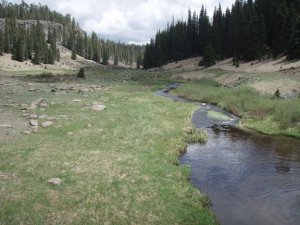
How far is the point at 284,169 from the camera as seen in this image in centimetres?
2402

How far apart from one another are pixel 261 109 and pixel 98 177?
27.0 meters

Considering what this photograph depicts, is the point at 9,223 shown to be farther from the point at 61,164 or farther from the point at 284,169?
the point at 284,169

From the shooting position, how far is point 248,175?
75.0 ft

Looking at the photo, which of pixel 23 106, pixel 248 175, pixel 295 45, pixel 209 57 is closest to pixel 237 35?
pixel 209 57

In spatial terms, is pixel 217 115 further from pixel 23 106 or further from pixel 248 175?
pixel 23 106

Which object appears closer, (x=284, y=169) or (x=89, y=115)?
(x=284, y=169)

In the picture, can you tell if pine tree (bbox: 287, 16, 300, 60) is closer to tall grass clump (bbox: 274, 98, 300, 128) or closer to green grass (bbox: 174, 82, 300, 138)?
green grass (bbox: 174, 82, 300, 138)

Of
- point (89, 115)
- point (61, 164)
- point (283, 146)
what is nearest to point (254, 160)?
point (283, 146)

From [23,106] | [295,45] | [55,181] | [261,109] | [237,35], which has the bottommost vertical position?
[55,181]

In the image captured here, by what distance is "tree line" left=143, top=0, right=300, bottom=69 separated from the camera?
9024cm

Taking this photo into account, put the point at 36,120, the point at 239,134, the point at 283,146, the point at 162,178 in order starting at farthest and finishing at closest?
the point at 239,134 < the point at 36,120 < the point at 283,146 < the point at 162,178

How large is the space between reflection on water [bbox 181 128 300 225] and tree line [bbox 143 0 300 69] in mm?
51797

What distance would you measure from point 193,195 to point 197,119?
79.3ft

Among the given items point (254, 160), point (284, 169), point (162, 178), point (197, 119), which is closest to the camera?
point (162, 178)
